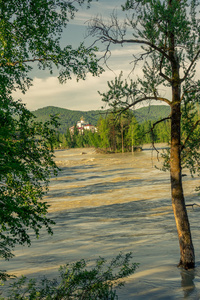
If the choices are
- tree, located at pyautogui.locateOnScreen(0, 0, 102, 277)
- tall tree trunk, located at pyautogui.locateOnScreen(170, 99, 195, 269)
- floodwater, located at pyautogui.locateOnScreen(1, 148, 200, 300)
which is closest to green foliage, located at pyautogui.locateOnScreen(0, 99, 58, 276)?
tree, located at pyautogui.locateOnScreen(0, 0, 102, 277)

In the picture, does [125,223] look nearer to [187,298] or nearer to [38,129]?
[187,298]

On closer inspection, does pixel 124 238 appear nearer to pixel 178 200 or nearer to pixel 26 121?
pixel 178 200

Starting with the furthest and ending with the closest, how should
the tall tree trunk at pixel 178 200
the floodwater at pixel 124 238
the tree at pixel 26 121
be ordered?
the floodwater at pixel 124 238
the tall tree trunk at pixel 178 200
the tree at pixel 26 121

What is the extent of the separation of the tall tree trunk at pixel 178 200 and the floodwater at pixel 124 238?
56 cm

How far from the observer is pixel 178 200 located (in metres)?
10.6

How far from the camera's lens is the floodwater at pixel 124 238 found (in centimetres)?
1071

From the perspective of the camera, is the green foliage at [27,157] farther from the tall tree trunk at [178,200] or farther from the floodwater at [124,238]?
the tall tree trunk at [178,200]

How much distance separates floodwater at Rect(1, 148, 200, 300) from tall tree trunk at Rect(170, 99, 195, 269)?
1.83ft

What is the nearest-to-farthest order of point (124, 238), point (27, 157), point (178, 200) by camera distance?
point (27, 157) < point (178, 200) < point (124, 238)

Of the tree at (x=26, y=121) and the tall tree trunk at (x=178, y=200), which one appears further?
the tall tree trunk at (x=178, y=200)

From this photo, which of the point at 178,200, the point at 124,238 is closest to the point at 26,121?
the point at 178,200

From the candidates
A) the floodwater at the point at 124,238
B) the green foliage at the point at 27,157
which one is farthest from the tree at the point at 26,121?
the floodwater at the point at 124,238

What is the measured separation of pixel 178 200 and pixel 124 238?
9.10m

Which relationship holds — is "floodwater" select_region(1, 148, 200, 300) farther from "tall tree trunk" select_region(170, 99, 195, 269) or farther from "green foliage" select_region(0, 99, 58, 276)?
"green foliage" select_region(0, 99, 58, 276)
